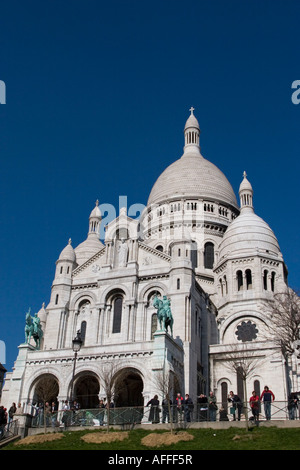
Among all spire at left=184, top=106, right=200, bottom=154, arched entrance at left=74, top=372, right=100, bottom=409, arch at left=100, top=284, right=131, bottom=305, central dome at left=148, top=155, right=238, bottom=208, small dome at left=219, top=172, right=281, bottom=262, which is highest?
spire at left=184, top=106, right=200, bottom=154

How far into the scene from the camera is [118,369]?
4281 cm

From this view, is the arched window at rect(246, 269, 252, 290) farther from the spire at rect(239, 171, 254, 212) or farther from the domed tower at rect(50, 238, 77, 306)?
the domed tower at rect(50, 238, 77, 306)

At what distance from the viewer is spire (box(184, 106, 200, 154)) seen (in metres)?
88.8

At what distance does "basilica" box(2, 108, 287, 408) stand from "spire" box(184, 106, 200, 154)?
24.5 meters

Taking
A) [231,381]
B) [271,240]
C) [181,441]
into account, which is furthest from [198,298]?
[181,441]

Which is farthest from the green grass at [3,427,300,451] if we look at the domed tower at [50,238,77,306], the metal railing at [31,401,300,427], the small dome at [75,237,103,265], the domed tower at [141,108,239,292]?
the small dome at [75,237,103,265]

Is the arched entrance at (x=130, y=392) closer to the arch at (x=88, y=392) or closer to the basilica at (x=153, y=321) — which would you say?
the basilica at (x=153, y=321)

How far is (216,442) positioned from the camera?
27.1 metres

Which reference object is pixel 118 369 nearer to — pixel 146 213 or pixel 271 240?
pixel 271 240

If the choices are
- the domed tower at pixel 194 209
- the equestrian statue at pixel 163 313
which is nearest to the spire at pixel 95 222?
the domed tower at pixel 194 209

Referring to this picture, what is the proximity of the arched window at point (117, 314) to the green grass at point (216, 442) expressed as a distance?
21.0m

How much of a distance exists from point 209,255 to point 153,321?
75.2 feet

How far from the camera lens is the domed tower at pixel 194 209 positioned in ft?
236
